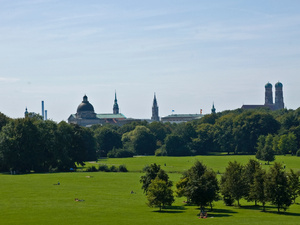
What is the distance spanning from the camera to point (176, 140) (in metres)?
165

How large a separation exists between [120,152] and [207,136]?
29.5 meters

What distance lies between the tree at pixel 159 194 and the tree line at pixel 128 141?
51.6 metres

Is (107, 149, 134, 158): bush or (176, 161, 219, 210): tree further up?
(107, 149, 134, 158): bush

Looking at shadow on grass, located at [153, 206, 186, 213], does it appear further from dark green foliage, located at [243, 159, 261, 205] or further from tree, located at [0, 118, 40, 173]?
tree, located at [0, 118, 40, 173]

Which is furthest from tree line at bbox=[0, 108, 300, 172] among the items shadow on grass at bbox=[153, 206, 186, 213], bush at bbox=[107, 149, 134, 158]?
shadow on grass at bbox=[153, 206, 186, 213]

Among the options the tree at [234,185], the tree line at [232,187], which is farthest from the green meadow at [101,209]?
the tree at [234,185]

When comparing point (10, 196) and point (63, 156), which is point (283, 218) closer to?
point (10, 196)

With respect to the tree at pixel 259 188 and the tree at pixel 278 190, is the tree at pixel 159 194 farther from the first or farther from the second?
the tree at pixel 278 190

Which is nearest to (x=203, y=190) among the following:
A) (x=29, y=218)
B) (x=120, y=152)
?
(x=29, y=218)

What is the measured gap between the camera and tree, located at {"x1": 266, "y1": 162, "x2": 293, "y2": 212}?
193 feet

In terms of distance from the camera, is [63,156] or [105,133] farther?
[105,133]

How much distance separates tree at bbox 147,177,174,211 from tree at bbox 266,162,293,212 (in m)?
10.3

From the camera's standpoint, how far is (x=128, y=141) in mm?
188125

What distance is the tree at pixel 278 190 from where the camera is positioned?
58.7 m
